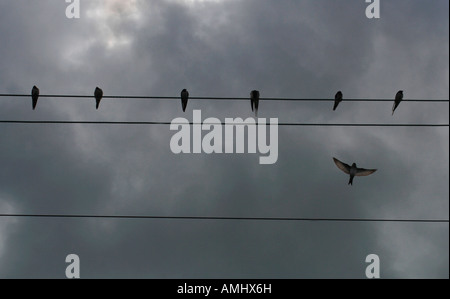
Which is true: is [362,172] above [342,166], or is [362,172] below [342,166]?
below

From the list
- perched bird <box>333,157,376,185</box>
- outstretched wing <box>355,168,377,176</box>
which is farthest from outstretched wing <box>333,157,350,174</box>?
outstretched wing <box>355,168,377,176</box>

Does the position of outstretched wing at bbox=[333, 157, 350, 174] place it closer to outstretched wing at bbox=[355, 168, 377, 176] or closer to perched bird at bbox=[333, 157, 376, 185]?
perched bird at bbox=[333, 157, 376, 185]

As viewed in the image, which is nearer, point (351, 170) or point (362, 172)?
point (362, 172)

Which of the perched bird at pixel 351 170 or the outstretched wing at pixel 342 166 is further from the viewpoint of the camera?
the outstretched wing at pixel 342 166

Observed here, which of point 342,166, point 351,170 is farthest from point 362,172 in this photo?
point 342,166

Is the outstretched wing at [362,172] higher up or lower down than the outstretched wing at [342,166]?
lower down

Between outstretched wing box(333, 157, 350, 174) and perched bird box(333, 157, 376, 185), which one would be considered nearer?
perched bird box(333, 157, 376, 185)

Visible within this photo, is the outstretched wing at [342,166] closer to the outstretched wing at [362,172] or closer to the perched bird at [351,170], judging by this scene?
the perched bird at [351,170]

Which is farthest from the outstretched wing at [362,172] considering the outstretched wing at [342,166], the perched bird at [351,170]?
the outstretched wing at [342,166]

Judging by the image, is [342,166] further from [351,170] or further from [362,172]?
[362,172]
